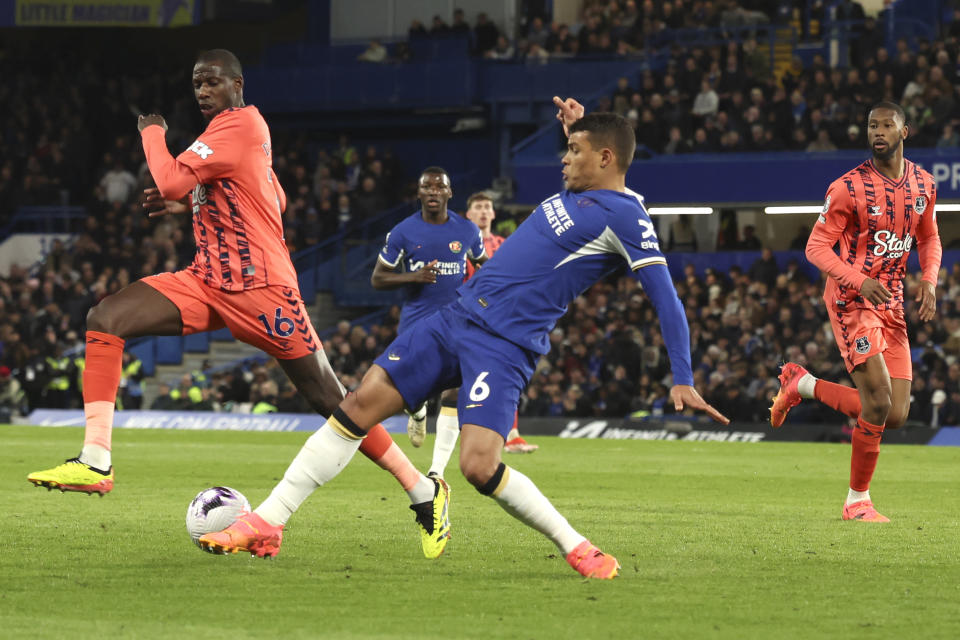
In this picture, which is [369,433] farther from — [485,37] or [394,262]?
[485,37]

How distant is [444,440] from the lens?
12.0 m

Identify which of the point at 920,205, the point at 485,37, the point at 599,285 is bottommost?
the point at 599,285

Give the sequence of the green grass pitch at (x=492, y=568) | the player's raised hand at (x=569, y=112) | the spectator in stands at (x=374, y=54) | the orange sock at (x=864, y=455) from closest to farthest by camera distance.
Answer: the green grass pitch at (x=492, y=568) < the player's raised hand at (x=569, y=112) < the orange sock at (x=864, y=455) < the spectator in stands at (x=374, y=54)

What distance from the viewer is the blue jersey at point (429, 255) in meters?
13.2

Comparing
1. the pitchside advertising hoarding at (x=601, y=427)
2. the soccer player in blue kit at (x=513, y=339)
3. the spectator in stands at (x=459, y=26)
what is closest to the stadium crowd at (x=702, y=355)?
the pitchside advertising hoarding at (x=601, y=427)

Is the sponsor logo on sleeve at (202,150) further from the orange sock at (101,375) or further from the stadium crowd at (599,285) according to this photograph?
the stadium crowd at (599,285)

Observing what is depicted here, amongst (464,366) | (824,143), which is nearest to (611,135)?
(464,366)

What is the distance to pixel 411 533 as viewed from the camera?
28.2ft

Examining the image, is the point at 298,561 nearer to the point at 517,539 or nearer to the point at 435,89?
the point at 517,539

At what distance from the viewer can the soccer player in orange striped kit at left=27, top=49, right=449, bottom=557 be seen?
25.4 ft

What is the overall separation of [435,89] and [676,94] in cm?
771

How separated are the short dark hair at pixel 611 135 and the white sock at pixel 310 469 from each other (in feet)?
5.96

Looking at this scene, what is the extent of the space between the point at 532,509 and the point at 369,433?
1.28 metres

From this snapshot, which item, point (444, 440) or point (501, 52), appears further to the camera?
point (501, 52)
